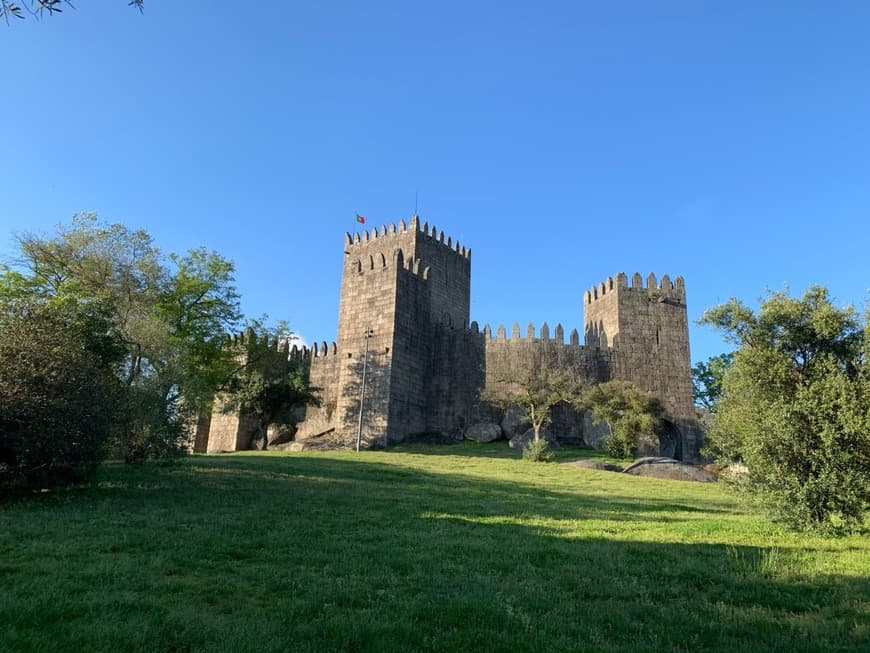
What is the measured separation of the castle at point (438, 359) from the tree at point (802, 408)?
24421 millimetres

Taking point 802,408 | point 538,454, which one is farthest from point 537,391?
point 802,408

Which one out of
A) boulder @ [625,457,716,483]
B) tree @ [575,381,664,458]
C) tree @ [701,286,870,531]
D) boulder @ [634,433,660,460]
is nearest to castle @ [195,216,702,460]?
tree @ [575,381,664,458]

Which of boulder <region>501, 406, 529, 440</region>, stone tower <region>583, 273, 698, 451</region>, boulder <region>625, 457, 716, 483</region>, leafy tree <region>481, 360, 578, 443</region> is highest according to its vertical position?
stone tower <region>583, 273, 698, 451</region>

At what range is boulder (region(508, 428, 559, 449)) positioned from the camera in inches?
1394

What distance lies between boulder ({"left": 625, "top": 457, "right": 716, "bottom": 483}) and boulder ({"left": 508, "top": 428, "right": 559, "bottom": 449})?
8082mm

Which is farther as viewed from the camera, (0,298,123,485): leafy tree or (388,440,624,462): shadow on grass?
(388,440,624,462): shadow on grass

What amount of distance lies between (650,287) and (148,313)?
103ft

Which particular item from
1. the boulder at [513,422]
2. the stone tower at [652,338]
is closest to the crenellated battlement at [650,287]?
the stone tower at [652,338]

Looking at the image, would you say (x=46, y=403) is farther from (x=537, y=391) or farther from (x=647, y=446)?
(x=647, y=446)

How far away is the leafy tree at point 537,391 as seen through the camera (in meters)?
34.5

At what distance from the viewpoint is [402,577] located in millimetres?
7336

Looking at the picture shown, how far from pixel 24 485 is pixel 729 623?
13.4 m

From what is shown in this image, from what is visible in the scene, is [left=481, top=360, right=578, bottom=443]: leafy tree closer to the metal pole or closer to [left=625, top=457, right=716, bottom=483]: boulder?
[left=625, top=457, right=716, bottom=483]: boulder

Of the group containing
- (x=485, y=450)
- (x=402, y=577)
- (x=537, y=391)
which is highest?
(x=537, y=391)
